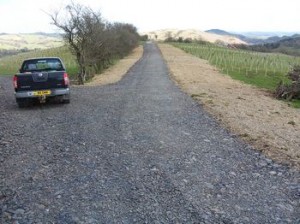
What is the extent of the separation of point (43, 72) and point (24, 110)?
156 cm

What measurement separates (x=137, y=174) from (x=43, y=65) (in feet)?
33.3

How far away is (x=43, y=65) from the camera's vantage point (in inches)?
644

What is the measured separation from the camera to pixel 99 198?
6.43 m

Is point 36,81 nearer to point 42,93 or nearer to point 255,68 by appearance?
point 42,93

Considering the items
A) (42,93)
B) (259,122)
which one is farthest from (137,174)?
(42,93)

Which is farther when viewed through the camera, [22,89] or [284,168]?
[22,89]

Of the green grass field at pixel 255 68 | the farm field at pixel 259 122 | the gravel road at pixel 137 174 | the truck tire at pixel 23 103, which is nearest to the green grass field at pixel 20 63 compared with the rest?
the green grass field at pixel 255 68

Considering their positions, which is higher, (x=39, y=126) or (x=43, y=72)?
(x=43, y=72)

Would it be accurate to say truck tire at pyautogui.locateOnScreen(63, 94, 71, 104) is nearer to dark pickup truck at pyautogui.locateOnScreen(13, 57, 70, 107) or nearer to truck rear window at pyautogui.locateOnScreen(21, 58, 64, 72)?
dark pickup truck at pyautogui.locateOnScreen(13, 57, 70, 107)

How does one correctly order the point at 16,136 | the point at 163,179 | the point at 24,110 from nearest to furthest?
the point at 163,179
the point at 16,136
the point at 24,110

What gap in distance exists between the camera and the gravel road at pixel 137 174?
5.96 metres

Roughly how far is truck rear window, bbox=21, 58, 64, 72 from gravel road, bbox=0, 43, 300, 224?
156 inches

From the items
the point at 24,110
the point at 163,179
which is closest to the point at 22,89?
the point at 24,110

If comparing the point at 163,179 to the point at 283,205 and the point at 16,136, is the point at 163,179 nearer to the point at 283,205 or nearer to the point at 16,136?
the point at 283,205
